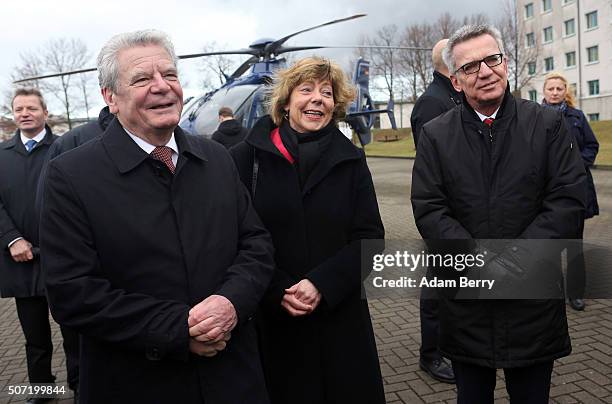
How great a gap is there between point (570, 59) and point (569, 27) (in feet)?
9.35

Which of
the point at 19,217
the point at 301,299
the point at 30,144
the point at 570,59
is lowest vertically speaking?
the point at 301,299

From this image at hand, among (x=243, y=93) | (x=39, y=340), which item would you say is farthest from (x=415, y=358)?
(x=243, y=93)

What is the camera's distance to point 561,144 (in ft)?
7.41

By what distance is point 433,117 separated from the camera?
3.60 m

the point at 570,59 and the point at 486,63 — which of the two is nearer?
the point at 486,63

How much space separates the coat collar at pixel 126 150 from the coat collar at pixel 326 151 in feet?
1.55

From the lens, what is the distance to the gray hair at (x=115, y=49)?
6.53ft

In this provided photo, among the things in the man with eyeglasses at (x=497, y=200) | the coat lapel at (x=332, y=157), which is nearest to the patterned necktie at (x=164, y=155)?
the coat lapel at (x=332, y=157)

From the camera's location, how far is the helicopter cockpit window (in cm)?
1118

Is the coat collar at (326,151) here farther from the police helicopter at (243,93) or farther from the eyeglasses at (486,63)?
the police helicopter at (243,93)

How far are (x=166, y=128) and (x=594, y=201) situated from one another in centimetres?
433

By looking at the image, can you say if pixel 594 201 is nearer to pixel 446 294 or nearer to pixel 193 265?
pixel 446 294

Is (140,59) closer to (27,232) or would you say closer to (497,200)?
(497,200)

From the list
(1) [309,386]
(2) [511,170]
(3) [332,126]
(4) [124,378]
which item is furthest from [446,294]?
(4) [124,378]
